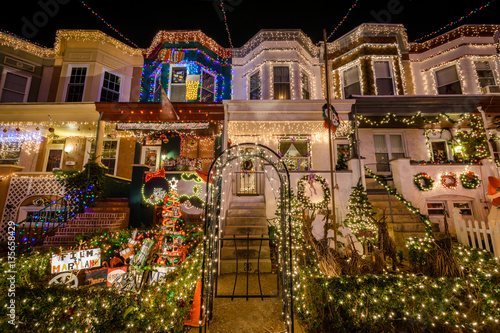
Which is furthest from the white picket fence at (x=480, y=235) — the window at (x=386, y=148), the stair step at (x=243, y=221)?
the stair step at (x=243, y=221)

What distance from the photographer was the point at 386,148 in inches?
413

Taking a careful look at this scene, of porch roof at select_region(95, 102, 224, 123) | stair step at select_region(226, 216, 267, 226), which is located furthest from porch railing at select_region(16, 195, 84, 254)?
stair step at select_region(226, 216, 267, 226)

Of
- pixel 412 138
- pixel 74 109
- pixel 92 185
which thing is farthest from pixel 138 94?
pixel 412 138

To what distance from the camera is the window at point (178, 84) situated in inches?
435

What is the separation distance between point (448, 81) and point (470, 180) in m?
5.67

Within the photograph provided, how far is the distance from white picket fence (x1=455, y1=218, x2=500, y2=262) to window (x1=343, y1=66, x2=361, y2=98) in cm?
729

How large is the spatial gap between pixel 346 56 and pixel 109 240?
13.4 meters

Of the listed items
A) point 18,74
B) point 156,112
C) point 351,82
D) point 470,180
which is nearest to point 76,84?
point 18,74

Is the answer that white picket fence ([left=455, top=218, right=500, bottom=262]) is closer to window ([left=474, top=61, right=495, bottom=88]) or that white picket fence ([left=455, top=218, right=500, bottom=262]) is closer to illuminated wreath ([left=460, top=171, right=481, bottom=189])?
illuminated wreath ([left=460, top=171, right=481, bottom=189])

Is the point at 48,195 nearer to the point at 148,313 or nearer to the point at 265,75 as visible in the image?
the point at 148,313

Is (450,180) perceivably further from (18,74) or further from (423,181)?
(18,74)

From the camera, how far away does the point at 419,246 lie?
500 cm

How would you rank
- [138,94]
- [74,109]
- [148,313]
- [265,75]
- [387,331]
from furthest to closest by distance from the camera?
1. [138,94]
2. [265,75]
3. [74,109]
4. [387,331]
5. [148,313]

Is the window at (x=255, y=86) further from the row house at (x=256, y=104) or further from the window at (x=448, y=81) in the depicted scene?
the window at (x=448, y=81)
